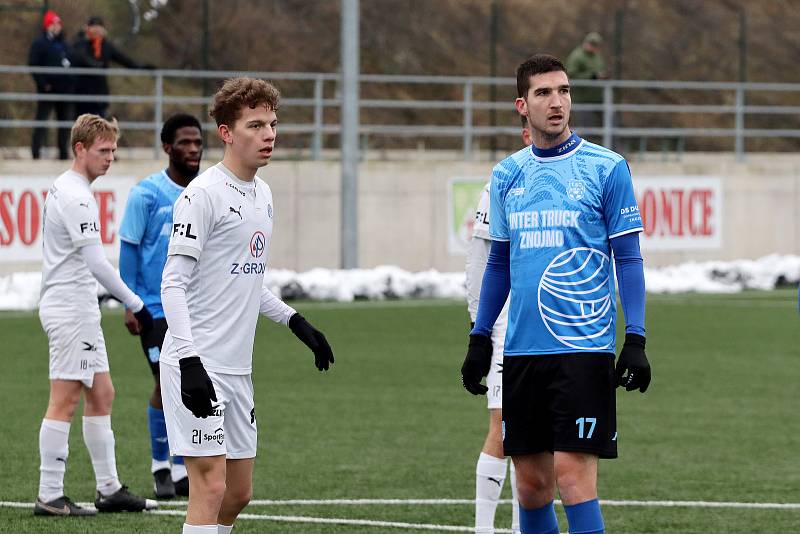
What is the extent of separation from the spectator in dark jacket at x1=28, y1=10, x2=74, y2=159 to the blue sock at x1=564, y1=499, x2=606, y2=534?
57.6ft

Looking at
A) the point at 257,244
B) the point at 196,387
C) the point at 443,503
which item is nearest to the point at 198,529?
the point at 196,387

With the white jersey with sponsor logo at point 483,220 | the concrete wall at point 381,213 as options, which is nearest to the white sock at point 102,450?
the white jersey with sponsor logo at point 483,220

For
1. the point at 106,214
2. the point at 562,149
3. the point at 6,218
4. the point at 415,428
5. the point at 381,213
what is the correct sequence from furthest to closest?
the point at 381,213 → the point at 106,214 → the point at 6,218 → the point at 415,428 → the point at 562,149

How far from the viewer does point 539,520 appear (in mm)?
6258

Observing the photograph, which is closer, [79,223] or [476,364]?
[476,364]

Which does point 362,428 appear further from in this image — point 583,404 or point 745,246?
point 745,246

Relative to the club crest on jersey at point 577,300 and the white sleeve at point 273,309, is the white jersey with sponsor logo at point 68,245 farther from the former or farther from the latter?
the club crest on jersey at point 577,300

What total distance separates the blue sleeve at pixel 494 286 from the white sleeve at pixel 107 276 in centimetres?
233

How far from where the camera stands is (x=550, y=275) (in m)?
6.09

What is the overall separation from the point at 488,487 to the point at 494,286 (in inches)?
56.7

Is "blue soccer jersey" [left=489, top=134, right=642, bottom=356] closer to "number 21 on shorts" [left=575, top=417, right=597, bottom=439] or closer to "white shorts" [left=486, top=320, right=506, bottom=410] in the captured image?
"number 21 on shorts" [left=575, top=417, right=597, bottom=439]

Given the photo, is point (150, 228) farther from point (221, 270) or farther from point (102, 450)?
point (221, 270)

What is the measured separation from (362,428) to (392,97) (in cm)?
2604

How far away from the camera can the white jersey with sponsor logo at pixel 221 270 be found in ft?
19.9
